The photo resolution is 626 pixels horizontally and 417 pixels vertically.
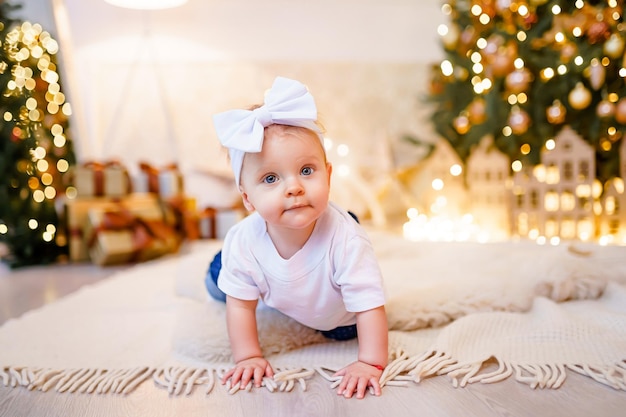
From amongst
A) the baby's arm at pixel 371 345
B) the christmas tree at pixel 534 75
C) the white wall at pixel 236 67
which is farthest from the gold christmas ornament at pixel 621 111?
the baby's arm at pixel 371 345

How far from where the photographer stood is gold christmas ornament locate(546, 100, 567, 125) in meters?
2.17

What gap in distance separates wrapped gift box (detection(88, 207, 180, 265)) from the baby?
1.31 m

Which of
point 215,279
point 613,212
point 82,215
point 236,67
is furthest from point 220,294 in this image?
point 236,67

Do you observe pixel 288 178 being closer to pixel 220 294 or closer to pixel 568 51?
pixel 220 294

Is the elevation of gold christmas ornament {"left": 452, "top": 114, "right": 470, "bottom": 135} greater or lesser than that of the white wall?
lesser

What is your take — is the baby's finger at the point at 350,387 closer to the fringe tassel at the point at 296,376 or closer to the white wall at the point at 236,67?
the fringe tassel at the point at 296,376

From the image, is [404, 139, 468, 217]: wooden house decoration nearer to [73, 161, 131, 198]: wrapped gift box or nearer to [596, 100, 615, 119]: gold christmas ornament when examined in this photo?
[596, 100, 615, 119]: gold christmas ornament

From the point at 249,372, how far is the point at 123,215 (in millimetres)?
1520

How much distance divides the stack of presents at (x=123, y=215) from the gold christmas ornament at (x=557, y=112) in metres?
1.70

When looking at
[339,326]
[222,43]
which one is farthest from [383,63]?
[339,326]

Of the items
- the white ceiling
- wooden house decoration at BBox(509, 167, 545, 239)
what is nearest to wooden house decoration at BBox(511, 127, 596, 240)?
wooden house decoration at BBox(509, 167, 545, 239)

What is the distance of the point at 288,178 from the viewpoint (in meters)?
0.86

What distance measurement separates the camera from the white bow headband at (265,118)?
0.85 metres

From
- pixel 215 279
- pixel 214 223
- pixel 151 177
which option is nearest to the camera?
pixel 215 279
